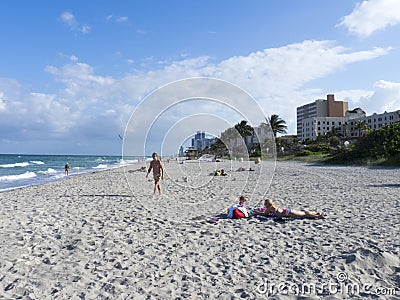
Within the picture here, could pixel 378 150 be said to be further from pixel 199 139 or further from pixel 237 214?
pixel 237 214

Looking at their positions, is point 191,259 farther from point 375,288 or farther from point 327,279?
point 375,288

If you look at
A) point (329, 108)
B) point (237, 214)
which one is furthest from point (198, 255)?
point (329, 108)

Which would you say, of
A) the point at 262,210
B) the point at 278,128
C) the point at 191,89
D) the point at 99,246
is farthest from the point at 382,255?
the point at 278,128

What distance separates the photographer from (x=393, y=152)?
26500 mm

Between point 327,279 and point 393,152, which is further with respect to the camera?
point 393,152

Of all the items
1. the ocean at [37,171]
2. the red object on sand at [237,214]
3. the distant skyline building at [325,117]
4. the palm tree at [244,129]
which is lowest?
the ocean at [37,171]

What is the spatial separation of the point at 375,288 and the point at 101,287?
3.10 meters

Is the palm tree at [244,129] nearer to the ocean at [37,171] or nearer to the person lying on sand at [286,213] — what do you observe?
the ocean at [37,171]

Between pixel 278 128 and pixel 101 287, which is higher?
pixel 278 128
